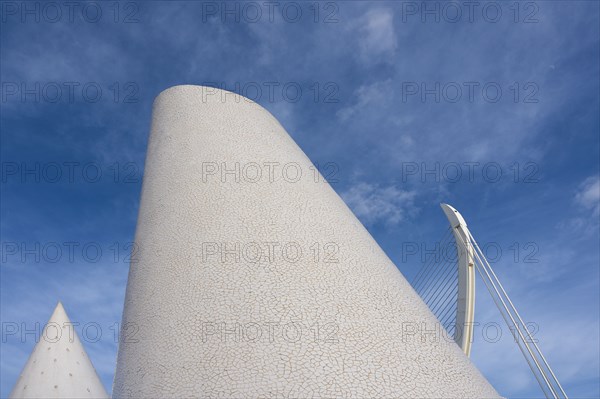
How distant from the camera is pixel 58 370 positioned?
138 inches

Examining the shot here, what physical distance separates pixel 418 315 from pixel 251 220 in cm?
188

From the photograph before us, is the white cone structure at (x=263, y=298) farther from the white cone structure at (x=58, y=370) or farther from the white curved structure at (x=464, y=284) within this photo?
the white curved structure at (x=464, y=284)

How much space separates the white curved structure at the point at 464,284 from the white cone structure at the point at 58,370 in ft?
23.8

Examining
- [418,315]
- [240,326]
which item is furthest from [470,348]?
[240,326]

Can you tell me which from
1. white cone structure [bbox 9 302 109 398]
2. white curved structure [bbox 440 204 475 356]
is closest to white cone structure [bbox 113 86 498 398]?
white cone structure [bbox 9 302 109 398]

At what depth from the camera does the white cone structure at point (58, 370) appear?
3.39 metres

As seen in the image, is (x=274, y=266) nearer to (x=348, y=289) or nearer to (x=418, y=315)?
(x=348, y=289)

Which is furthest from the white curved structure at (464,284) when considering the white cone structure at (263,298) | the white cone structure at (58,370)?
the white cone structure at (58,370)

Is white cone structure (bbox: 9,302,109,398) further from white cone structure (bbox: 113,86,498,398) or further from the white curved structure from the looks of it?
the white curved structure

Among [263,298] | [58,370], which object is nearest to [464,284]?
[263,298]

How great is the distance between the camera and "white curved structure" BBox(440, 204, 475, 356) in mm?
8996

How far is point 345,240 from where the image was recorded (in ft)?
15.1

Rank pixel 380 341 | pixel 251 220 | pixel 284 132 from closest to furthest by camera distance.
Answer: pixel 380 341, pixel 251 220, pixel 284 132

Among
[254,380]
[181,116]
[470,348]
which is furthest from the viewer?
[470,348]
